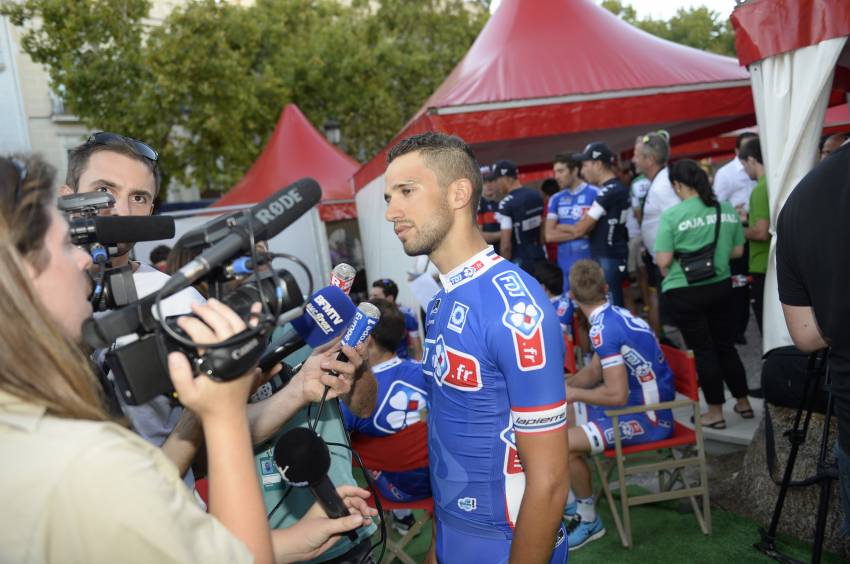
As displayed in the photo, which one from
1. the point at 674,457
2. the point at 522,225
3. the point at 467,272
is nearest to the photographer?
the point at 467,272

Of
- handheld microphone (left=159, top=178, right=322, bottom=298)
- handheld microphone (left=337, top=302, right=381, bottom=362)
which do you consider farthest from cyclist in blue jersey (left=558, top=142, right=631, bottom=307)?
handheld microphone (left=159, top=178, right=322, bottom=298)

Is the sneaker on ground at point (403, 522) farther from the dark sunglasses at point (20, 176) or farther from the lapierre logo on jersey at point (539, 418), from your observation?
the dark sunglasses at point (20, 176)

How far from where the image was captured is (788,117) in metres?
3.94

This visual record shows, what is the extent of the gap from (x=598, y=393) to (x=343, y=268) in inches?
81.6

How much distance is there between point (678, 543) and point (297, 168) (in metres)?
11.3

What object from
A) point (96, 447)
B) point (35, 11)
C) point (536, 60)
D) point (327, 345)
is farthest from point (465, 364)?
point (35, 11)

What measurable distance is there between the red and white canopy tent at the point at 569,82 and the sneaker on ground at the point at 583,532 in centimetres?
335

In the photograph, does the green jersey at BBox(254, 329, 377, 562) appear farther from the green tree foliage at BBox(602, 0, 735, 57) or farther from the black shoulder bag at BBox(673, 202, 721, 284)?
the green tree foliage at BBox(602, 0, 735, 57)

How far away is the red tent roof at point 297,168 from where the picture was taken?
520 inches

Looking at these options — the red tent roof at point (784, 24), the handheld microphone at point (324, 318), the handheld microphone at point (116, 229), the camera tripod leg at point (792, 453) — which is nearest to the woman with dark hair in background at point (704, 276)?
the red tent roof at point (784, 24)

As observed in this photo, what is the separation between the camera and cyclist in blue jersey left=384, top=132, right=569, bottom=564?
6.07 feet

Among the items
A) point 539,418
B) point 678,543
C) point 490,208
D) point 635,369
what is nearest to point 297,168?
point 490,208

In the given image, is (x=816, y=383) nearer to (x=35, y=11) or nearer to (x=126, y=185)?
(x=126, y=185)

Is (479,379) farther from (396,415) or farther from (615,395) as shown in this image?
(615,395)
